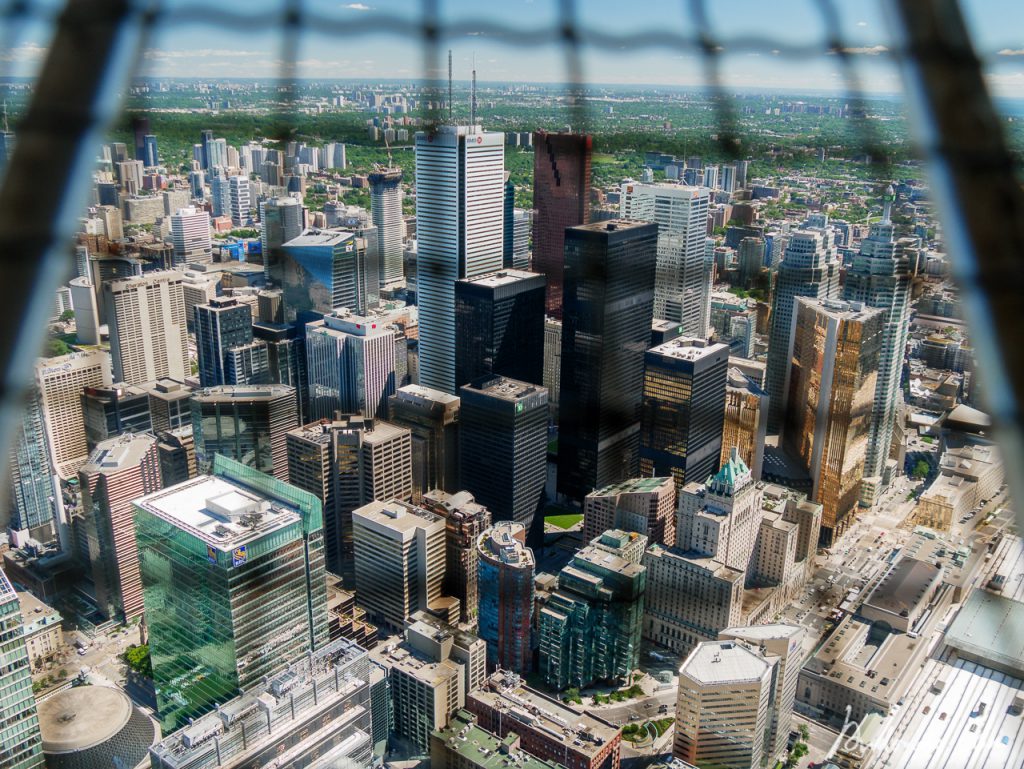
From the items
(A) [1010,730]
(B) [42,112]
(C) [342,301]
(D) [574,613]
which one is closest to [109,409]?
(C) [342,301]

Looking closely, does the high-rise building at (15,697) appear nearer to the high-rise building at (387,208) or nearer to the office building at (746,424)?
the high-rise building at (387,208)

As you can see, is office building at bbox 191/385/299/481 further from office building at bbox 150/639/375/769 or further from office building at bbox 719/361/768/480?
office building at bbox 719/361/768/480

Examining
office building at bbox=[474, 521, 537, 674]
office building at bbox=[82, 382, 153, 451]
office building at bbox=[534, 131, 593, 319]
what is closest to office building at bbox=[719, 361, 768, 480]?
office building at bbox=[534, 131, 593, 319]

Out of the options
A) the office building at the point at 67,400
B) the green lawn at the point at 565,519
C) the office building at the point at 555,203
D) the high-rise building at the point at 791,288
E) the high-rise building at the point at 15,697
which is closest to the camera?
the high-rise building at the point at 15,697

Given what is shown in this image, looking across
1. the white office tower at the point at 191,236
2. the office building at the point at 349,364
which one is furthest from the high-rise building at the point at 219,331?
the white office tower at the point at 191,236

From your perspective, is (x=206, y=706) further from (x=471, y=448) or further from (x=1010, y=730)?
(x=1010, y=730)

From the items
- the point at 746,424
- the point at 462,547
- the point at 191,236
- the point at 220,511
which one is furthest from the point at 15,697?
the point at 191,236
